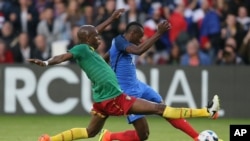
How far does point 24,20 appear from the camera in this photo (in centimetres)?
2114

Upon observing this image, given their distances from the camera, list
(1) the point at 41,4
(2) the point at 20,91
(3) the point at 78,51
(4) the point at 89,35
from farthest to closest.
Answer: (1) the point at 41,4, (2) the point at 20,91, (4) the point at 89,35, (3) the point at 78,51

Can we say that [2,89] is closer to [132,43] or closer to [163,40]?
[163,40]

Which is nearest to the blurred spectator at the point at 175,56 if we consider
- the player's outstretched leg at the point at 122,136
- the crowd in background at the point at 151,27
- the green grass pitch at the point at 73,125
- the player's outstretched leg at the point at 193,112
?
the crowd in background at the point at 151,27

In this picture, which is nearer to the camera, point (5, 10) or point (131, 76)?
point (131, 76)

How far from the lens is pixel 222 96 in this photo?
63.8 ft

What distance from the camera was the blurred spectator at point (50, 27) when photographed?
20953mm

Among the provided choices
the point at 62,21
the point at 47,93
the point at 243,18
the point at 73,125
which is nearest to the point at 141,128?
the point at 73,125

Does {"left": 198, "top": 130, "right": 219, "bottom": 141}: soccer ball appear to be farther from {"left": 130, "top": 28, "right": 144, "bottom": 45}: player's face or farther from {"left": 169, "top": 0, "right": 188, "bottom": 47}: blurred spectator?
{"left": 169, "top": 0, "right": 188, "bottom": 47}: blurred spectator

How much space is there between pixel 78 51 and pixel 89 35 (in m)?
0.31

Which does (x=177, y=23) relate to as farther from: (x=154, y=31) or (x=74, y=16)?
(x=74, y=16)

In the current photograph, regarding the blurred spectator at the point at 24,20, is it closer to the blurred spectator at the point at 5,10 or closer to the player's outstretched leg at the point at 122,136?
the blurred spectator at the point at 5,10

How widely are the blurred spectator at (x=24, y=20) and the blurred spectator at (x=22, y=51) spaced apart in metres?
0.58

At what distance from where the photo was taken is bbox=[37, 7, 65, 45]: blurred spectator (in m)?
21.0

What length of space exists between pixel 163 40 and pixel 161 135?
207 inches
